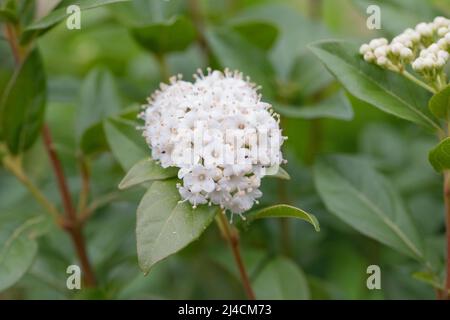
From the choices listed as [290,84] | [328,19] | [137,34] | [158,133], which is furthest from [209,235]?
[328,19]

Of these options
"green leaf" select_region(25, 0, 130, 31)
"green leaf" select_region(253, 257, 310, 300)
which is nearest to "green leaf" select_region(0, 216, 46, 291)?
"green leaf" select_region(25, 0, 130, 31)

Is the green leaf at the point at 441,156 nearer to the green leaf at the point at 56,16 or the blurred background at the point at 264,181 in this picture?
the blurred background at the point at 264,181

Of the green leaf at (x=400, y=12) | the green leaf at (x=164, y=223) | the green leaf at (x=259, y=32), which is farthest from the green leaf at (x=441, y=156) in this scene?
the green leaf at (x=259, y=32)

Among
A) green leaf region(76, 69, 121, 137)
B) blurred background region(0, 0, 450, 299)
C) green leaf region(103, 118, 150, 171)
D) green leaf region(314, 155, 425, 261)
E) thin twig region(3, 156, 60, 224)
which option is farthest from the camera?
green leaf region(76, 69, 121, 137)

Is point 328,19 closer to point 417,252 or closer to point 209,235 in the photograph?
point 209,235

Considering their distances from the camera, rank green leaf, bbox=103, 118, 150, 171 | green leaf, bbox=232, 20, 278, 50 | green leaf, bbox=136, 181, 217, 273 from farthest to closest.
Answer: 1. green leaf, bbox=232, 20, 278, 50
2. green leaf, bbox=103, 118, 150, 171
3. green leaf, bbox=136, 181, 217, 273

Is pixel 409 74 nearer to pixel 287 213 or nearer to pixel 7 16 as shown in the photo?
pixel 287 213

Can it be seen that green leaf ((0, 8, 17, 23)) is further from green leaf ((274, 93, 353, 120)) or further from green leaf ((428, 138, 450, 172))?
green leaf ((428, 138, 450, 172))
